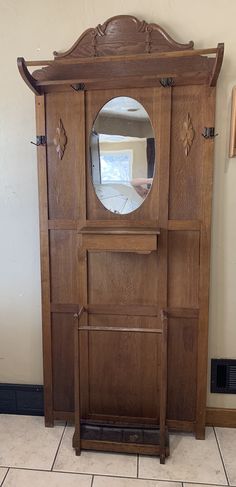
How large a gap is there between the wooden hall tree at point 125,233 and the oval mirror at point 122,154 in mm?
11

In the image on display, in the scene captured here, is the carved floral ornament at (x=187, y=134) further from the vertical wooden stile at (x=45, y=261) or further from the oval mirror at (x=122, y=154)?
the vertical wooden stile at (x=45, y=261)

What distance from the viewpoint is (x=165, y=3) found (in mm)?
1805

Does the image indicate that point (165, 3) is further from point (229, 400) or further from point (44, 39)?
point (229, 400)

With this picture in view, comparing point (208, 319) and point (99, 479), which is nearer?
point (99, 479)

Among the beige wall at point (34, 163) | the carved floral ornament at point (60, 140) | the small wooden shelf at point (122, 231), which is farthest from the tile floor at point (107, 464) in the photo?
the carved floral ornament at point (60, 140)

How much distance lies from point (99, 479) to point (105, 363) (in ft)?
1.73

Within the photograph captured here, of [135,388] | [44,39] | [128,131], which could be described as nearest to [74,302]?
[135,388]

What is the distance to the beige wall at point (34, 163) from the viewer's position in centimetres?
181

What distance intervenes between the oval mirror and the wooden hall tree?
0.01 meters

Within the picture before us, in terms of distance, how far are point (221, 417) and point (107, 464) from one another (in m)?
0.67

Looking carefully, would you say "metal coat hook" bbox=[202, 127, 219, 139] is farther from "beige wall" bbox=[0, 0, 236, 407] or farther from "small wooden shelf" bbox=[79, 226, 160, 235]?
"small wooden shelf" bbox=[79, 226, 160, 235]

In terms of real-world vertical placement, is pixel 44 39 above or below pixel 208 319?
above

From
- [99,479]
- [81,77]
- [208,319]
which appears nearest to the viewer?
[99,479]

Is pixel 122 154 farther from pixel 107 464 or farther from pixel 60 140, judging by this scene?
pixel 107 464
